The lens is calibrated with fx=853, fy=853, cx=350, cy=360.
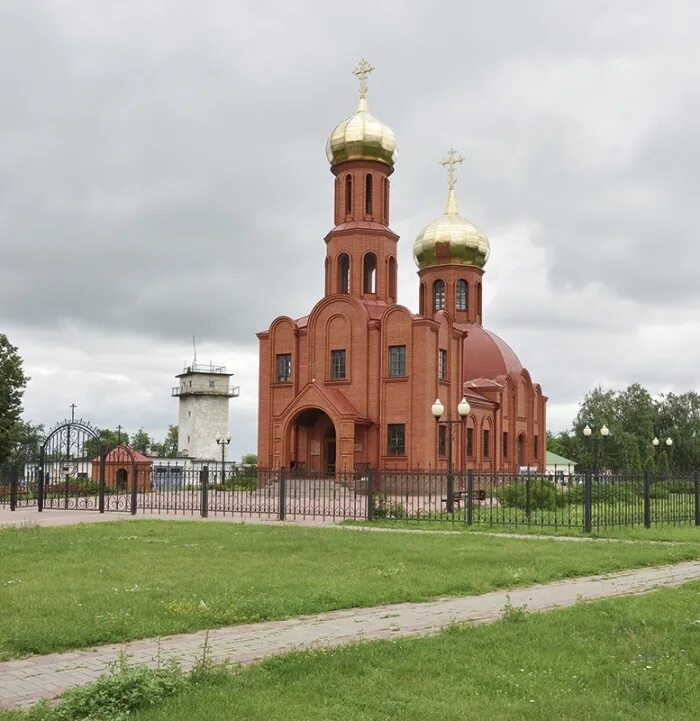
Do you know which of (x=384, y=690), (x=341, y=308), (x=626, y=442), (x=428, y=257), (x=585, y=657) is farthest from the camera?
(x=626, y=442)

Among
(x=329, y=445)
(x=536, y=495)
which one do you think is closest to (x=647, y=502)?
(x=536, y=495)

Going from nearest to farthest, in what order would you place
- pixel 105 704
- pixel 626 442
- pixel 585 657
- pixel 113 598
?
1. pixel 105 704
2. pixel 585 657
3. pixel 113 598
4. pixel 626 442

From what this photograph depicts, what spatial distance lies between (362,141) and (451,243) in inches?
386

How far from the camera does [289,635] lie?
7547 mm

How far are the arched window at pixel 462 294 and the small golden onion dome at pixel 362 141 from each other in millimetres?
9873

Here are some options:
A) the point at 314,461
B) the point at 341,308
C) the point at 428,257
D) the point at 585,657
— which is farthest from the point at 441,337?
the point at 585,657

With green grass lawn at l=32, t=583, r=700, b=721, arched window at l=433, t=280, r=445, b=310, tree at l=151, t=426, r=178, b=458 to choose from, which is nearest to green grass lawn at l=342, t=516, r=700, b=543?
green grass lawn at l=32, t=583, r=700, b=721

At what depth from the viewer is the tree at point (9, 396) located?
3922 centimetres

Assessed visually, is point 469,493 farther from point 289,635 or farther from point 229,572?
point 289,635

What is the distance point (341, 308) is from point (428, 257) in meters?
11.9

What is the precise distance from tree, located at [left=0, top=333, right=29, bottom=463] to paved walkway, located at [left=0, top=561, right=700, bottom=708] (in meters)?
34.0

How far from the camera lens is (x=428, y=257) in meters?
48.3

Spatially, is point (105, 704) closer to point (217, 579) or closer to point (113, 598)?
point (113, 598)

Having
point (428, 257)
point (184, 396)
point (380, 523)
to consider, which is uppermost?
point (428, 257)
